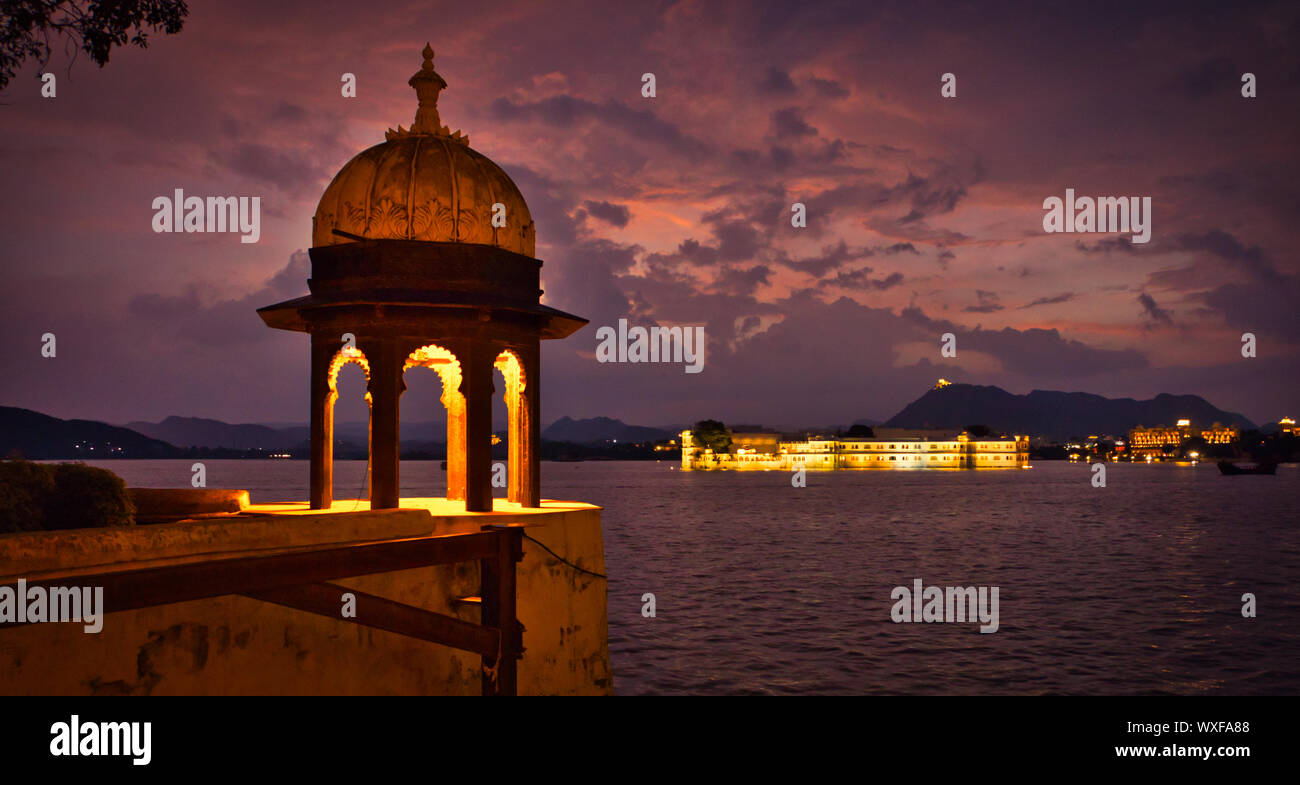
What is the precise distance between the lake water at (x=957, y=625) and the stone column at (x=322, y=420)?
1203 cm

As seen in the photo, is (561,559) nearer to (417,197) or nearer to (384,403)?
(384,403)

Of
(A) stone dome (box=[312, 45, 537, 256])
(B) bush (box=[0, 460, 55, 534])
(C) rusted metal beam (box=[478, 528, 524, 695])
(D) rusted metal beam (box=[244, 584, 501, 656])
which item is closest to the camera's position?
(D) rusted metal beam (box=[244, 584, 501, 656])

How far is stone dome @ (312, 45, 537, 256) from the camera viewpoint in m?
14.3

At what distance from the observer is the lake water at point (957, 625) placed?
27000 millimetres

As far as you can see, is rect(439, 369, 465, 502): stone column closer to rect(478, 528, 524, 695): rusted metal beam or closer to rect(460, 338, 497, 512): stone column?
rect(460, 338, 497, 512): stone column

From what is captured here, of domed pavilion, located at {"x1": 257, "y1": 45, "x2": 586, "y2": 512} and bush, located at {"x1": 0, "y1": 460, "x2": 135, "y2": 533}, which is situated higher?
domed pavilion, located at {"x1": 257, "y1": 45, "x2": 586, "y2": 512}

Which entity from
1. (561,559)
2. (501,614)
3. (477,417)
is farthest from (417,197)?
(501,614)

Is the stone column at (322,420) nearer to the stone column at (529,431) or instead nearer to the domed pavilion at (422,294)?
the domed pavilion at (422,294)

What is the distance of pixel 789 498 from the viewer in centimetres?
13288

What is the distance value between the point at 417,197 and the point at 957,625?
27.4m

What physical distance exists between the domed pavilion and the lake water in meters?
12.2

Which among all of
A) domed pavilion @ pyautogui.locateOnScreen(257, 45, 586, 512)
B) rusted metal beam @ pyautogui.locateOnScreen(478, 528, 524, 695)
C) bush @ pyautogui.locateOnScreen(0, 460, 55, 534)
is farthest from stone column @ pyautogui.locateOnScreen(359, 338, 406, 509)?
bush @ pyautogui.locateOnScreen(0, 460, 55, 534)

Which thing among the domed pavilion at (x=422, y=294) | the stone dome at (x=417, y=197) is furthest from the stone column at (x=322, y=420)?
the stone dome at (x=417, y=197)

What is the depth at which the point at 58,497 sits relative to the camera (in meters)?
10.4
